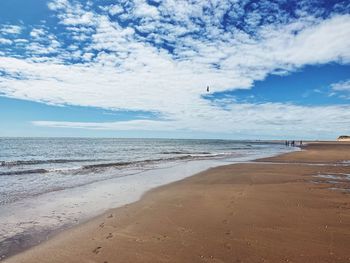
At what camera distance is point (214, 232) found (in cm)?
706

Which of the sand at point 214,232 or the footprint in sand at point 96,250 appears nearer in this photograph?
the sand at point 214,232

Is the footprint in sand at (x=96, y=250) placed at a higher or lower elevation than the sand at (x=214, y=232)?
lower

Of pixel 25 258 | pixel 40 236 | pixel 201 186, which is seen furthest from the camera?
pixel 201 186

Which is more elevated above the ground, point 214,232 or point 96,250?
point 214,232

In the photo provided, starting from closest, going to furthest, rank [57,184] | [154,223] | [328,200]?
[154,223] → [328,200] → [57,184]

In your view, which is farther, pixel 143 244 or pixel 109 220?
pixel 109 220

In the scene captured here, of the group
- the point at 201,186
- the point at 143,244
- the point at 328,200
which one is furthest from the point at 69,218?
the point at 328,200

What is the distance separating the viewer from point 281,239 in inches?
255

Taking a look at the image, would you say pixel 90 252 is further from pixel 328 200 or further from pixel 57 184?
pixel 57 184

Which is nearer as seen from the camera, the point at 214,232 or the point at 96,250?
the point at 96,250

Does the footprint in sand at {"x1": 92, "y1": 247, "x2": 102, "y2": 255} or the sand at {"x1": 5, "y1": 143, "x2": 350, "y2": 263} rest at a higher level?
the sand at {"x1": 5, "y1": 143, "x2": 350, "y2": 263}

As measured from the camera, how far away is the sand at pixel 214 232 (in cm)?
573

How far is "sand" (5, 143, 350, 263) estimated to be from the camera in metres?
5.73

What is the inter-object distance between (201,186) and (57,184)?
8.23 m
